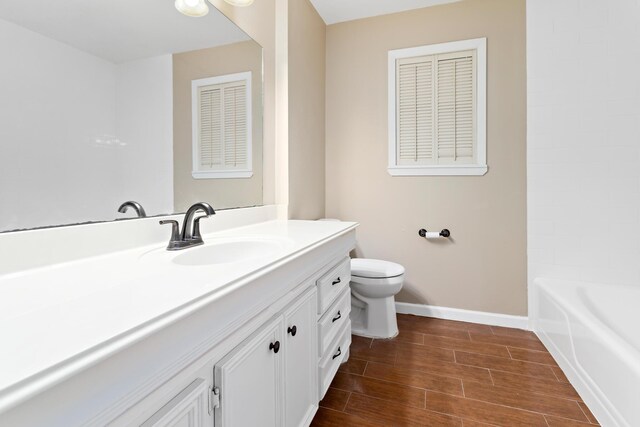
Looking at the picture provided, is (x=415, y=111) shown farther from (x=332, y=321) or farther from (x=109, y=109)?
(x=109, y=109)

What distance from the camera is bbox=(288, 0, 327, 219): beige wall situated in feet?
6.95

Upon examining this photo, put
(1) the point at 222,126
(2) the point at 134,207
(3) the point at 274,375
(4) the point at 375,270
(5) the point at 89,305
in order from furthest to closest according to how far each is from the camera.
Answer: (4) the point at 375,270
(1) the point at 222,126
(2) the point at 134,207
(3) the point at 274,375
(5) the point at 89,305

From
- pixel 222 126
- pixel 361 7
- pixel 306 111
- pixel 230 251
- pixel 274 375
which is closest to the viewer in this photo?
pixel 274 375

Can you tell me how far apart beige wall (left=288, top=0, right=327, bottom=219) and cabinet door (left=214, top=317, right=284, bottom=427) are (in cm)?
125

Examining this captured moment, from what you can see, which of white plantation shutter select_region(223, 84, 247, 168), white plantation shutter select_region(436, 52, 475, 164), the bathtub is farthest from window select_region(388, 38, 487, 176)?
white plantation shutter select_region(223, 84, 247, 168)

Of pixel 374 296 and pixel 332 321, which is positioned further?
pixel 374 296

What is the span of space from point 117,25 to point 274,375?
1.23 metres

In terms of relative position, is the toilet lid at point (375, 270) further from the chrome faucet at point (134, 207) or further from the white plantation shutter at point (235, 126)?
the chrome faucet at point (134, 207)

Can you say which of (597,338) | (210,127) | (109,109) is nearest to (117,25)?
(109,109)

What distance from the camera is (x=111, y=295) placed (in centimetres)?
58

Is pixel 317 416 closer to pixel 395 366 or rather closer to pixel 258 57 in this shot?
pixel 395 366

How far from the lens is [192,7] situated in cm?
134

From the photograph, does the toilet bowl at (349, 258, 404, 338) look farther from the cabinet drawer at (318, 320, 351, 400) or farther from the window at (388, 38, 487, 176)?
the window at (388, 38, 487, 176)

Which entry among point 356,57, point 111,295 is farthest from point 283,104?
point 111,295
